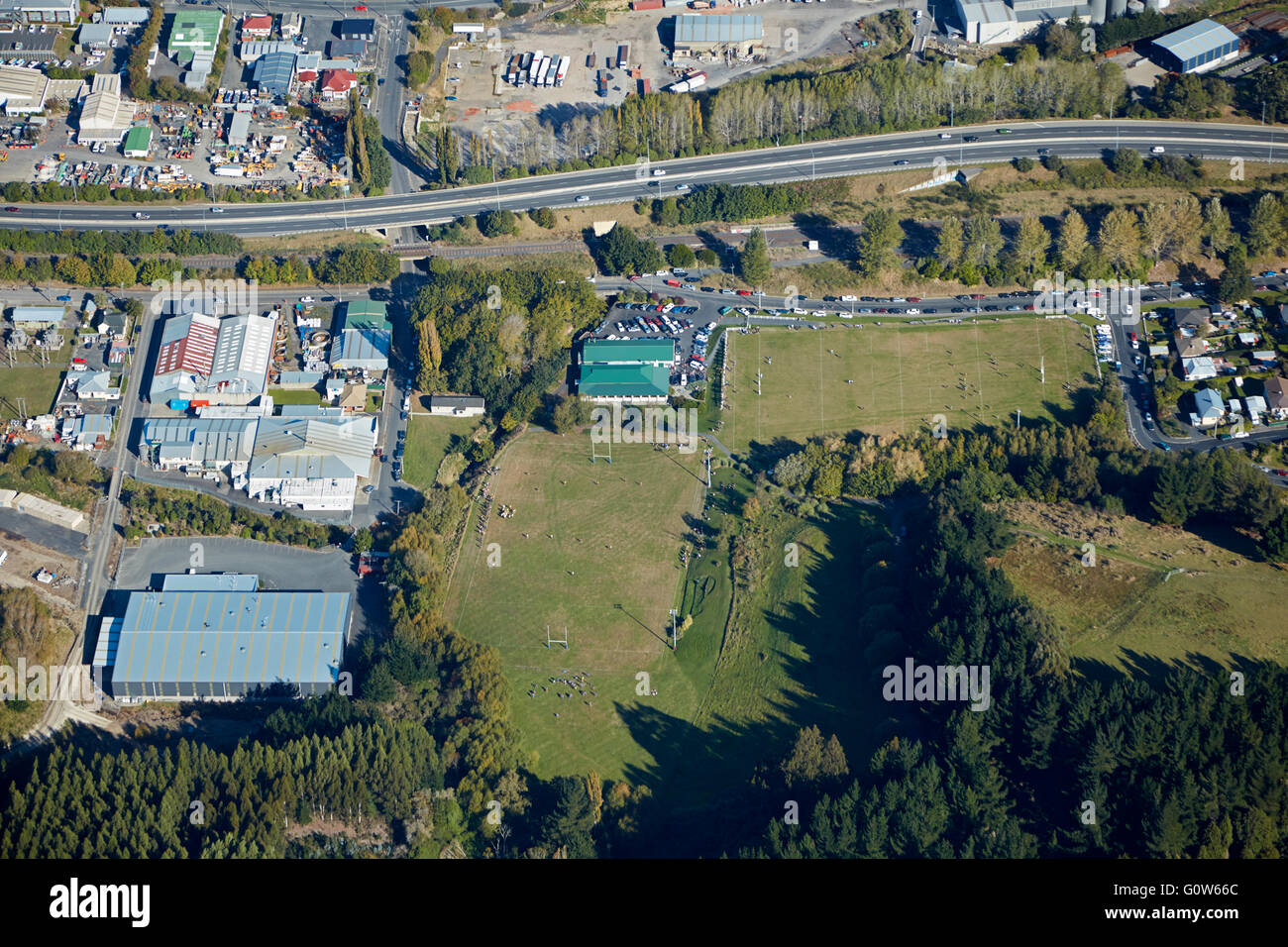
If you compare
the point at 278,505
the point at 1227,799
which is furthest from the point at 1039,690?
the point at 278,505

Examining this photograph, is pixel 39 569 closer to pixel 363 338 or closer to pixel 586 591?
pixel 363 338

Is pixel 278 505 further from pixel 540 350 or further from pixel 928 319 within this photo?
pixel 928 319

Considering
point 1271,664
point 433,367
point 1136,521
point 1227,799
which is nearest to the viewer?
point 1227,799

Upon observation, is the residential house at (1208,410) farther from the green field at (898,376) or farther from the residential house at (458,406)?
the residential house at (458,406)

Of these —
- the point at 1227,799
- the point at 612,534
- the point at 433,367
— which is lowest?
the point at 1227,799

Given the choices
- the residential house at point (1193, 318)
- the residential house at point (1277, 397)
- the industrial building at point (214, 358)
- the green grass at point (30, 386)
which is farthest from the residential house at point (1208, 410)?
the green grass at point (30, 386)
